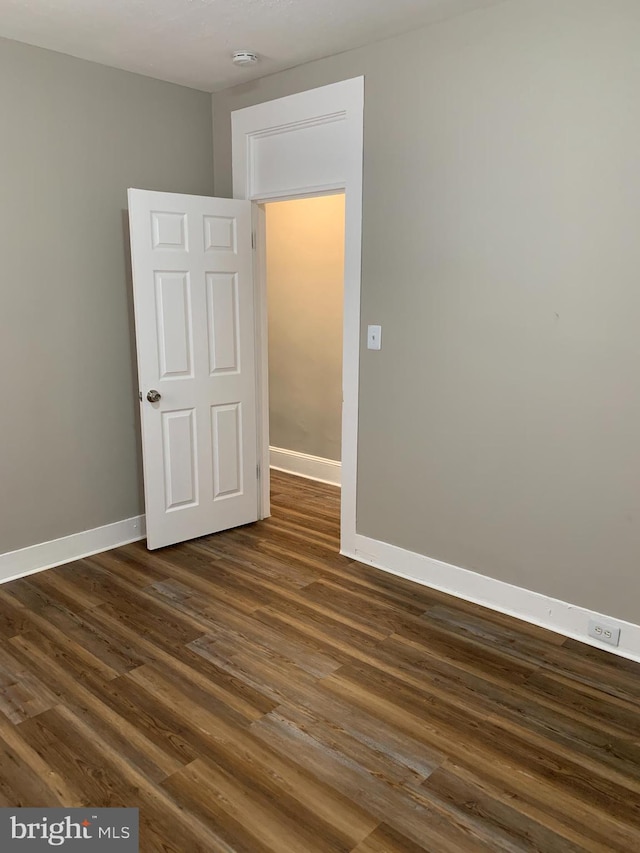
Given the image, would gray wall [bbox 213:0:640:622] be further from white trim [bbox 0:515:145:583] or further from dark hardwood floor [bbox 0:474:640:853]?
white trim [bbox 0:515:145:583]

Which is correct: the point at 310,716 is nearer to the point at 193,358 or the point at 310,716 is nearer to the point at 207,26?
the point at 193,358

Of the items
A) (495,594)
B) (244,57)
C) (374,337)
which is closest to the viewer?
(495,594)

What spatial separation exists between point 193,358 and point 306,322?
1524 millimetres

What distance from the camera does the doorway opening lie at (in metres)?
4.75

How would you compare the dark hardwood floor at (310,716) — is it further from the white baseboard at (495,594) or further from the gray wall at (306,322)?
the gray wall at (306,322)

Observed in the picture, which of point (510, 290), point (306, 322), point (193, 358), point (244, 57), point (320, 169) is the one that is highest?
point (244, 57)

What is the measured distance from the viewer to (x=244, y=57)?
321 cm

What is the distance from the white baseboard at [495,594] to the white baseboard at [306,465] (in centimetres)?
139

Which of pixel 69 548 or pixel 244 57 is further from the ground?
pixel 244 57

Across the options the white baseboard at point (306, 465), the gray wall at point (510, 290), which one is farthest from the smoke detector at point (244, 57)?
the white baseboard at point (306, 465)

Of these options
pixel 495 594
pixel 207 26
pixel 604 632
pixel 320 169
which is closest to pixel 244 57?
pixel 207 26

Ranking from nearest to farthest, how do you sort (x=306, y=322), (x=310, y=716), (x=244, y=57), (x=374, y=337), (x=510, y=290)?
(x=310, y=716) < (x=510, y=290) < (x=244, y=57) < (x=374, y=337) < (x=306, y=322)

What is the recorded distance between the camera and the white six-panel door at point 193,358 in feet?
11.3

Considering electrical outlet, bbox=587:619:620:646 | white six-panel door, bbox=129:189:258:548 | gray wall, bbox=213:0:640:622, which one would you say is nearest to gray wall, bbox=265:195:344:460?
white six-panel door, bbox=129:189:258:548
